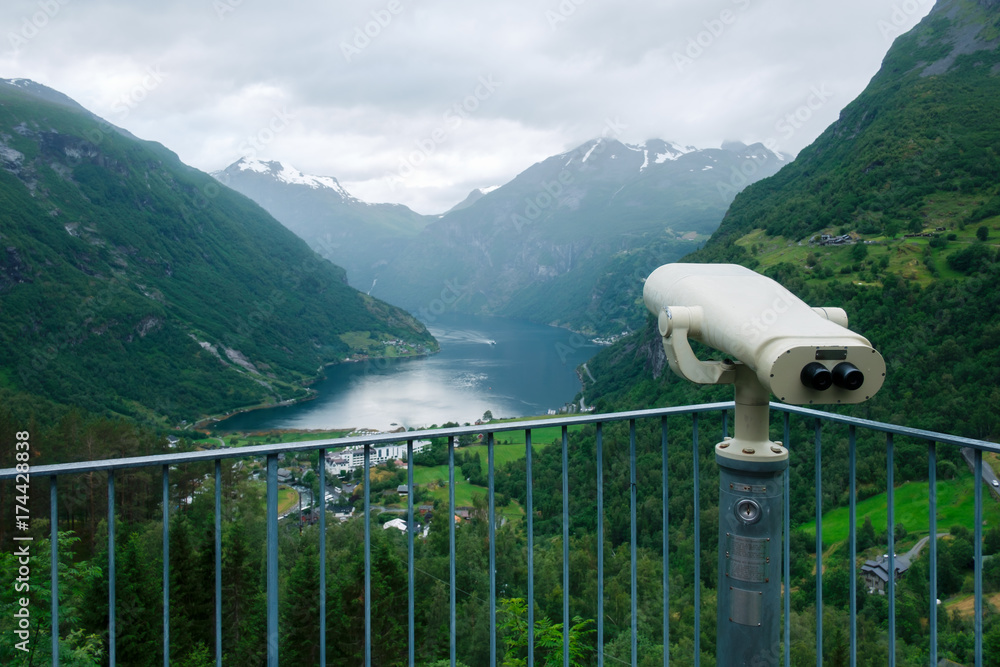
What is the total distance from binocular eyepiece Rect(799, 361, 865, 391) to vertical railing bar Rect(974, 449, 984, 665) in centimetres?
57

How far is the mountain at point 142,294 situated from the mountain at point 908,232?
43651 millimetres

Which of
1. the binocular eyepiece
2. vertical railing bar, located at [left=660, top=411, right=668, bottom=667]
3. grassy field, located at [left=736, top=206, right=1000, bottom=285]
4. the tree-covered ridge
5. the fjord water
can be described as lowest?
the fjord water

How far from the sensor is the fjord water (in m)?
47.3

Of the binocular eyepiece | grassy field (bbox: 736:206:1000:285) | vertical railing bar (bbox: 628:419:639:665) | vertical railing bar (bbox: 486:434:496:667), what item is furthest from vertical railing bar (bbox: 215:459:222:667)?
grassy field (bbox: 736:206:1000:285)

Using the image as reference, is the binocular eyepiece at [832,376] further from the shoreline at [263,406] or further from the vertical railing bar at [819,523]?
the shoreline at [263,406]

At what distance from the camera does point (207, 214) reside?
110250 millimetres

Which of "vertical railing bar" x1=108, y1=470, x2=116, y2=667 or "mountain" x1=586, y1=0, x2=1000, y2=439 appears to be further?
"mountain" x1=586, y1=0, x2=1000, y2=439

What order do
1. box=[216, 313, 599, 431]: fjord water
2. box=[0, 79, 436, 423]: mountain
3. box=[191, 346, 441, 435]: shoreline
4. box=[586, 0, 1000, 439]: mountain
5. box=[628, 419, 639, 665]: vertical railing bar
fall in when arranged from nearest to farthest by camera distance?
box=[628, 419, 639, 665]: vertical railing bar < box=[586, 0, 1000, 439]: mountain < box=[216, 313, 599, 431]: fjord water < box=[191, 346, 441, 435]: shoreline < box=[0, 79, 436, 423]: mountain

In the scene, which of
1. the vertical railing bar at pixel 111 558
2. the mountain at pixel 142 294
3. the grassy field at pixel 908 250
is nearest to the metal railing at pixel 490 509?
the vertical railing bar at pixel 111 558

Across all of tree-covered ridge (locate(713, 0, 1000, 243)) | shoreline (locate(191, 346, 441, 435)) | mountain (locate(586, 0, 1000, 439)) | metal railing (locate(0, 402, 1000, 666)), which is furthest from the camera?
shoreline (locate(191, 346, 441, 435))

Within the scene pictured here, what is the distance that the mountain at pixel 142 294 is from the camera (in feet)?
199

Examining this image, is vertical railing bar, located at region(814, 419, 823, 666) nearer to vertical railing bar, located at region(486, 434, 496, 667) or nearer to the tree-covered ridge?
vertical railing bar, located at region(486, 434, 496, 667)

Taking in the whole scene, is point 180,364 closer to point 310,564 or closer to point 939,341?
point 939,341

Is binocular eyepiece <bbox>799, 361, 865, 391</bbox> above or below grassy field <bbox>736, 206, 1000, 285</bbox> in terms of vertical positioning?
below
